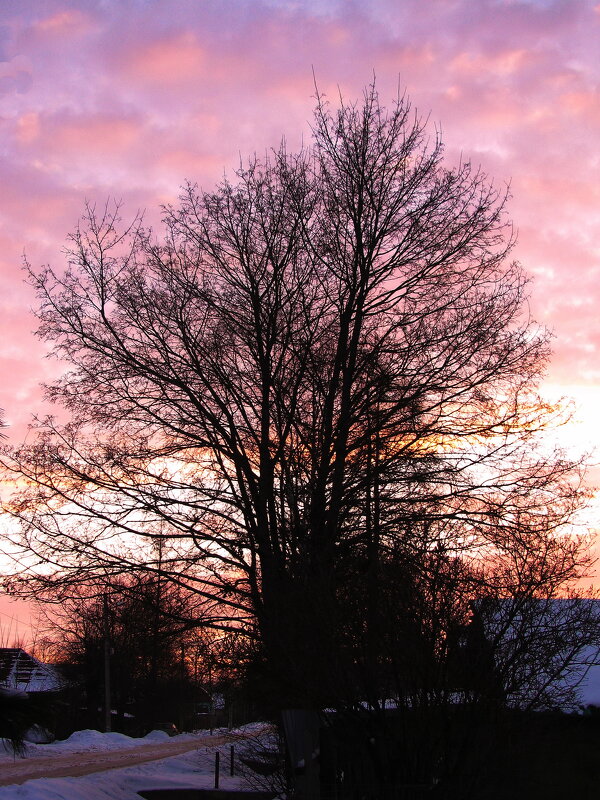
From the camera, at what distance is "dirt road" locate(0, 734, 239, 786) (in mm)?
22969

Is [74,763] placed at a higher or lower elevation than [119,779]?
higher

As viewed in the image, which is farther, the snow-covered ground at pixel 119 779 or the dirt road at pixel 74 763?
the dirt road at pixel 74 763

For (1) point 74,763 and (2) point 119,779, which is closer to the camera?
(2) point 119,779

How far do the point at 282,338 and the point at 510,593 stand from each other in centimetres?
568

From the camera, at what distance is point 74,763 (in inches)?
1106

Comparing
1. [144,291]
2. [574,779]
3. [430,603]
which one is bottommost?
[574,779]

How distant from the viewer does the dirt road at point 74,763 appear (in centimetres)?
2297

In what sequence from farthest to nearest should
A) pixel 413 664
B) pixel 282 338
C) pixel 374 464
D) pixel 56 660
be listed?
pixel 56 660
pixel 282 338
pixel 374 464
pixel 413 664

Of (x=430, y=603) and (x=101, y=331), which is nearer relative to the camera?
(x=430, y=603)

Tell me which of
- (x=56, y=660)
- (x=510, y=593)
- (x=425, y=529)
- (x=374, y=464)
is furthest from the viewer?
(x=56, y=660)

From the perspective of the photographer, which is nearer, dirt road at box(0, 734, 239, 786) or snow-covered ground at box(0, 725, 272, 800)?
snow-covered ground at box(0, 725, 272, 800)

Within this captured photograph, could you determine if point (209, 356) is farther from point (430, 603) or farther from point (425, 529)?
point (430, 603)

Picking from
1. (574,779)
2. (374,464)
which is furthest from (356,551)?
(574,779)

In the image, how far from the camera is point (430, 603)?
7.95 m
